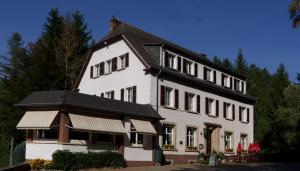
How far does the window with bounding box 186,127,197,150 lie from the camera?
135ft

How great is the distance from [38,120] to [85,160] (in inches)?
149

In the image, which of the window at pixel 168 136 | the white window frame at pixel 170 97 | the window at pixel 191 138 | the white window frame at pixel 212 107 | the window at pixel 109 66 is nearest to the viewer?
the window at pixel 168 136

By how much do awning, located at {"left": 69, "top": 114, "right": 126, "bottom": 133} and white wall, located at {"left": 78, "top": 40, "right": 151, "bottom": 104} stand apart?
200 inches

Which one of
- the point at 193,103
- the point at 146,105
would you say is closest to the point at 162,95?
the point at 146,105

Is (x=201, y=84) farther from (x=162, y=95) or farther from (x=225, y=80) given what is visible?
(x=225, y=80)

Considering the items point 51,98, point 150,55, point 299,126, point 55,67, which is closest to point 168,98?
point 150,55

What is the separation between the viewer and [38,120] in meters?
29.5

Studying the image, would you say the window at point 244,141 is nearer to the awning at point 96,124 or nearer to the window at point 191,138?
the window at point 191,138

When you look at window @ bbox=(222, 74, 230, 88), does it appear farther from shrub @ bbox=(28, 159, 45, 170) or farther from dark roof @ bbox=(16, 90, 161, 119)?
shrub @ bbox=(28, 159, 45, 170)

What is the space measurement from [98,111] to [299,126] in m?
36.5

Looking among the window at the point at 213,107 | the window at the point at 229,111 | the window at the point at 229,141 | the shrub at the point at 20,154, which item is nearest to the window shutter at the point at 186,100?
the window at the point at 213,107

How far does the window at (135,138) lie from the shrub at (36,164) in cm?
755

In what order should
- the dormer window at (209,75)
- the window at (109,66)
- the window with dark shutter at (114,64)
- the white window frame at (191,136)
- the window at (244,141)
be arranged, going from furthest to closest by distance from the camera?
the window at (244,141) < the dormer window at (209,75) < the window at (109,66) < the white window frame at (191,136) < the window with dark shutter at (114,64)

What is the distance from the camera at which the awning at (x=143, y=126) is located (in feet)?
111
